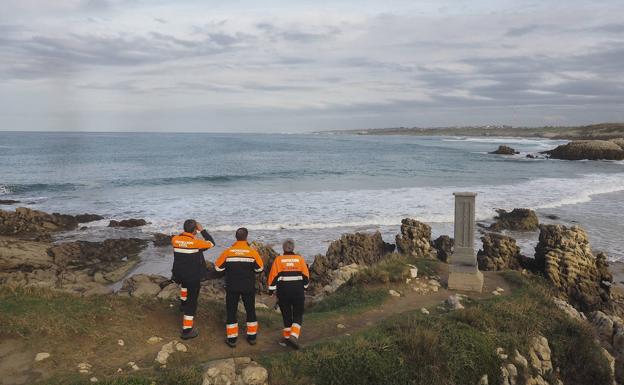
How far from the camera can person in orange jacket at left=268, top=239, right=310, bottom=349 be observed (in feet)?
22.5

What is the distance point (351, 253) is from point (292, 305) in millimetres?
9256

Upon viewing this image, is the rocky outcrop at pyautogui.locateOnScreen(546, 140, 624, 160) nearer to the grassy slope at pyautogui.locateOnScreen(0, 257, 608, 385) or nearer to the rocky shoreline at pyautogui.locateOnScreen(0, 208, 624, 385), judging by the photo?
the rocky shoreline at pyautogui.locateOnScreen(0, 208, 624, 385)

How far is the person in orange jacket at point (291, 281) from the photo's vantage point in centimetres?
686

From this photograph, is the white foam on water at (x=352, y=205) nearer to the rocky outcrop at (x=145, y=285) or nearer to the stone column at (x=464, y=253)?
→ the rocky outcrop at (x=145, y=285)

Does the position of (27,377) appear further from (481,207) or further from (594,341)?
(481,207)

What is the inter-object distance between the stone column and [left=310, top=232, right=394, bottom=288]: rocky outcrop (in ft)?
15.9

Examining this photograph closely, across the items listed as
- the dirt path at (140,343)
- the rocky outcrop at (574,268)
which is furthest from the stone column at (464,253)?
the rocky outcrop at (574,268)

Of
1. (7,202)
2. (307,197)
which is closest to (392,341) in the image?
(307,197)

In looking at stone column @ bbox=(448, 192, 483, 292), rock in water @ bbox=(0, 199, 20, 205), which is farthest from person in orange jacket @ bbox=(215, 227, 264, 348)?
rock in water @ bbox=(0, 199, 20, 205)

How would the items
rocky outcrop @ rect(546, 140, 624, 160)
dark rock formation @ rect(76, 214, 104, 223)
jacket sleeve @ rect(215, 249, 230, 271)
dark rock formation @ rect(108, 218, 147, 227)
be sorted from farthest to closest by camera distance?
rocky outcrop @ rect(546, 140, 624, 160)
dark rock formation @ rect(76, 214, 104, 223)
dark rock formation @ rect(108, 218, 147, 227)
jacket sleeve @ rect(215, 249, 230, 271)

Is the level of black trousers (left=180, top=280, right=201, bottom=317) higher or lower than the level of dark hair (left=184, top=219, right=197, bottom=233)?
lower

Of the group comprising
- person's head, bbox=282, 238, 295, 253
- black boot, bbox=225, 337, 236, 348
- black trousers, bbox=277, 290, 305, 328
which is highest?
person's head, bbox=282, 238, 295, 253

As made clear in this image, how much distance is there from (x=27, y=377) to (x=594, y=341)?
9449 mm

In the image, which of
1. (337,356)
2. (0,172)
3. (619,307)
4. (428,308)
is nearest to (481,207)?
(619,307)
